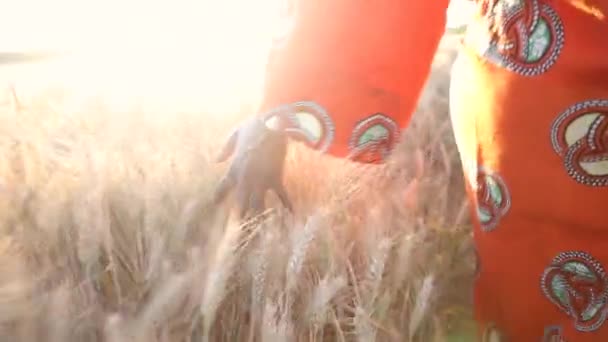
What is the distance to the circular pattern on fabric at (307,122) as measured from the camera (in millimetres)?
775

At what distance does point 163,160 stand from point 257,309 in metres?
0.23

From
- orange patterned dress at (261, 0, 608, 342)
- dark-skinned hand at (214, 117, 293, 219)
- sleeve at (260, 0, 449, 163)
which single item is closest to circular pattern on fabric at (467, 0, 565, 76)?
orange patterned dress at (261, 0, 608, 342)

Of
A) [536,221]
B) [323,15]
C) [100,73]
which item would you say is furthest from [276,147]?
[100,73]

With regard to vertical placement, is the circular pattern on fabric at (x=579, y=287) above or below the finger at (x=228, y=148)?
below

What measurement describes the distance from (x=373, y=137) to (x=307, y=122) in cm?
6

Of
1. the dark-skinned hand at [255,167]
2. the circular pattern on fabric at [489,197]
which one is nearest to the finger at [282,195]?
the dark-skinned hand at [255,167]

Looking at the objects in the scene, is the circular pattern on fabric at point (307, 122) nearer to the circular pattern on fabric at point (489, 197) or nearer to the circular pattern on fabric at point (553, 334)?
the circular pattern on fabric at point (489, 197)

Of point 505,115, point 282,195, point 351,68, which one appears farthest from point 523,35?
point 282,195

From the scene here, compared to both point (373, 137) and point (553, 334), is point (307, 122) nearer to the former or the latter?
point (373, 137)

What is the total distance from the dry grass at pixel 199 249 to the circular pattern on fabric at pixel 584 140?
0.50 ft

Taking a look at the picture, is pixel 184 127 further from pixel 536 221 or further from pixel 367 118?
pixel 536 221

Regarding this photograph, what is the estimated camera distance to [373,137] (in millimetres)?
792

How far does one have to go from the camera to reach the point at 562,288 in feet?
2.22

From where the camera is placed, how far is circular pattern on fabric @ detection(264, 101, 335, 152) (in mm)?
775
